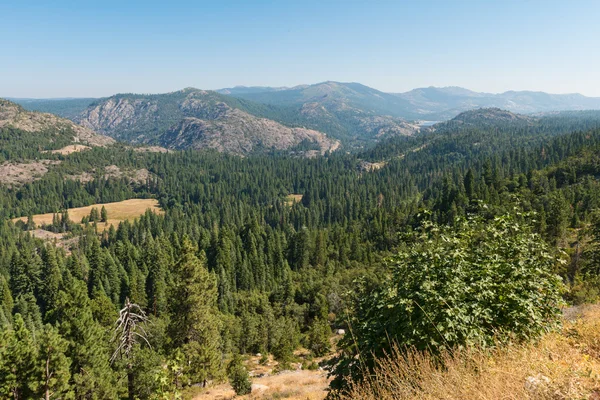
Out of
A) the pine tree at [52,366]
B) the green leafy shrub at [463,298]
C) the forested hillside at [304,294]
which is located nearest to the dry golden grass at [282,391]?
the forested hillside at [304,294]

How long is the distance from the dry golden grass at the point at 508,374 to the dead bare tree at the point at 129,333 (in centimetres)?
1333

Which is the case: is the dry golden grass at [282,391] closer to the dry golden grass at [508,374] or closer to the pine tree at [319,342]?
the dry golden grass at [508,374]

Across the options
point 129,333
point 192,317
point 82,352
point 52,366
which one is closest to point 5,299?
point 82,352

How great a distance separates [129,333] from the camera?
19188 mm

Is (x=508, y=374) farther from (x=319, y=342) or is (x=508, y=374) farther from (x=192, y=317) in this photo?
(x=319, y=342)

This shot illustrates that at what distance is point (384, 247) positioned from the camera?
11412 cm

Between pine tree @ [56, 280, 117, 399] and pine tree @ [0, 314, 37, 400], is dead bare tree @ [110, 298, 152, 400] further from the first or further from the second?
pine tree @ [0, 314, 37, 400]

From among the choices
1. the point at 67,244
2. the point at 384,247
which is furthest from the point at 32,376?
the point at 67,244

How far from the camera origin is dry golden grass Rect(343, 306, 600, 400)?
22.2 ft

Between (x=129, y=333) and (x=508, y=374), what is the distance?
740 inches

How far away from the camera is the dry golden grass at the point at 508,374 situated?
22.2 feet

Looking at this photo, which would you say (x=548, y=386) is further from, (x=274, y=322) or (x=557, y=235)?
(x=557, y=235)

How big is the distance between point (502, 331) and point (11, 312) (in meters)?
94.5

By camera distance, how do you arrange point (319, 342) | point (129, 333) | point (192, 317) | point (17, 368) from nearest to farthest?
1. point (129, 333)
2. point (17, 368)
3. point (192, 317)
4. point (319, 342)
